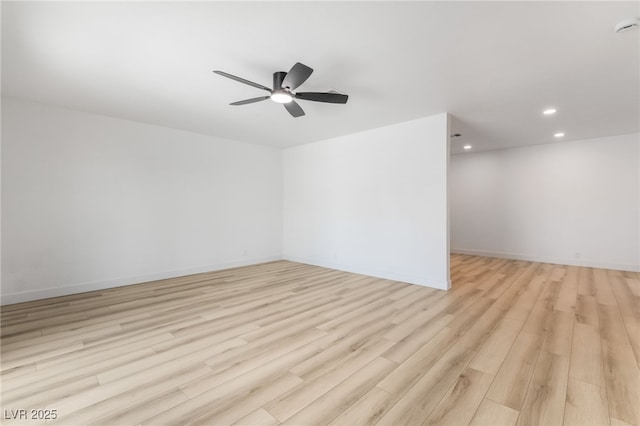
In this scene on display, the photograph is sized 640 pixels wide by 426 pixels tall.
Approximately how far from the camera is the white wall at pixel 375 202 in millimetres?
4223

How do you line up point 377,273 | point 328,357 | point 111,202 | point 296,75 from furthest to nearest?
1. point 377,273
2. point 111,202
3. point 296,75
4. point 328,357

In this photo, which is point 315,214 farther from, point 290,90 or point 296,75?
point 296,75

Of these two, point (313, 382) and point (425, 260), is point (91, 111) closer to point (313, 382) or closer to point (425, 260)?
point (313, 382)

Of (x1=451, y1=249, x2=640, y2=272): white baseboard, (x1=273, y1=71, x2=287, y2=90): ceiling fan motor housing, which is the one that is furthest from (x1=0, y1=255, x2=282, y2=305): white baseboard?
(x1=451, y1=249, x2=640, y2=272): white baseboard

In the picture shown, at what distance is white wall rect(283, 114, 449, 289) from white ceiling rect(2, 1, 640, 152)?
25.1 inches

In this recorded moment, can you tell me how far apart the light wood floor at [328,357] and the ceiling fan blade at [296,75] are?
8.00ft

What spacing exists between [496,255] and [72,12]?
842cm

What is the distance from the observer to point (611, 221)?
5.49 metres

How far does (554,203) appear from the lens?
6090 millimetres

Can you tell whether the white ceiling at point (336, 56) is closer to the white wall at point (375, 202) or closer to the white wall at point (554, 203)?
the white wall at point (375, 202)

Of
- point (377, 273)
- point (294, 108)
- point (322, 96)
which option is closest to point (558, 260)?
point (377, 273)

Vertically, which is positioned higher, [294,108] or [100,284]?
[294,108]

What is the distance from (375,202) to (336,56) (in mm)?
2912

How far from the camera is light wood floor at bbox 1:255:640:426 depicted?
1.67 metres
